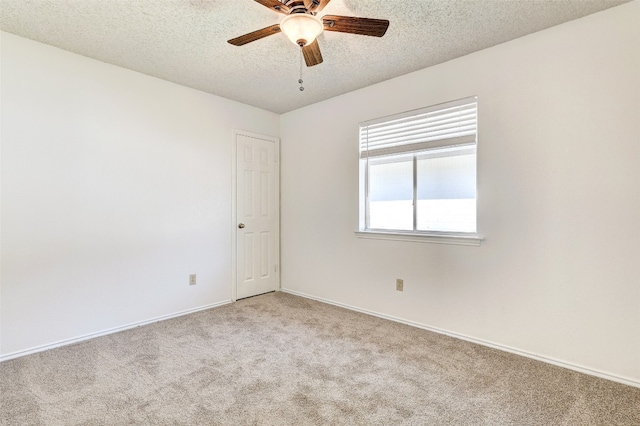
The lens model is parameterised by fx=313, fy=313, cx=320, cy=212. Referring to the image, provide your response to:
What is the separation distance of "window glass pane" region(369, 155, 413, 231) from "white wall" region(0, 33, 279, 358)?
1.75 m

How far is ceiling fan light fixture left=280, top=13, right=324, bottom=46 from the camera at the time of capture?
1.74 m

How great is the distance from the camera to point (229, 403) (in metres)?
1.84

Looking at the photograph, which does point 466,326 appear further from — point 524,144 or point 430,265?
point 524,144

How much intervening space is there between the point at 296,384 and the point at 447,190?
6.73 feet

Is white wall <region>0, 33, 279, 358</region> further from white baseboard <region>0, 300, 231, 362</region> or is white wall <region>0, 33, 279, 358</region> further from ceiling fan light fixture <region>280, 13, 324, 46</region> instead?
ceiling fan light fixture <region>280, 13, 324, 46</region>

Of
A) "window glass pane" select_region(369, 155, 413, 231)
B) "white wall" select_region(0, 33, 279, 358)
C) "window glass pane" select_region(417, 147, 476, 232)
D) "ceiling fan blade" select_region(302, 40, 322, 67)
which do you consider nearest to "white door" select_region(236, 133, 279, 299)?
"white wall" select_region(0, 33, 279, 358)

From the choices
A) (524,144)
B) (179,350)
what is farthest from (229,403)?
(524,144)

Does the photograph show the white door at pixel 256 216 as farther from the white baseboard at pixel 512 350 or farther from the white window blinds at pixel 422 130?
the white window blinds at pixel 422 130

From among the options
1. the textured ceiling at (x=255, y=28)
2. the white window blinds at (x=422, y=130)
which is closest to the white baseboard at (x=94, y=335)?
the textured ceiling at (x=255, y=28)

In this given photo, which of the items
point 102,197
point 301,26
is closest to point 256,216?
point 102,197

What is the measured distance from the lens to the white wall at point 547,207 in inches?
80.8

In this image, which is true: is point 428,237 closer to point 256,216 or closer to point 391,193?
point 391,193

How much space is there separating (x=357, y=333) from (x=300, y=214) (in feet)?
5.76

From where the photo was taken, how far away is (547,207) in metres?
2.32
